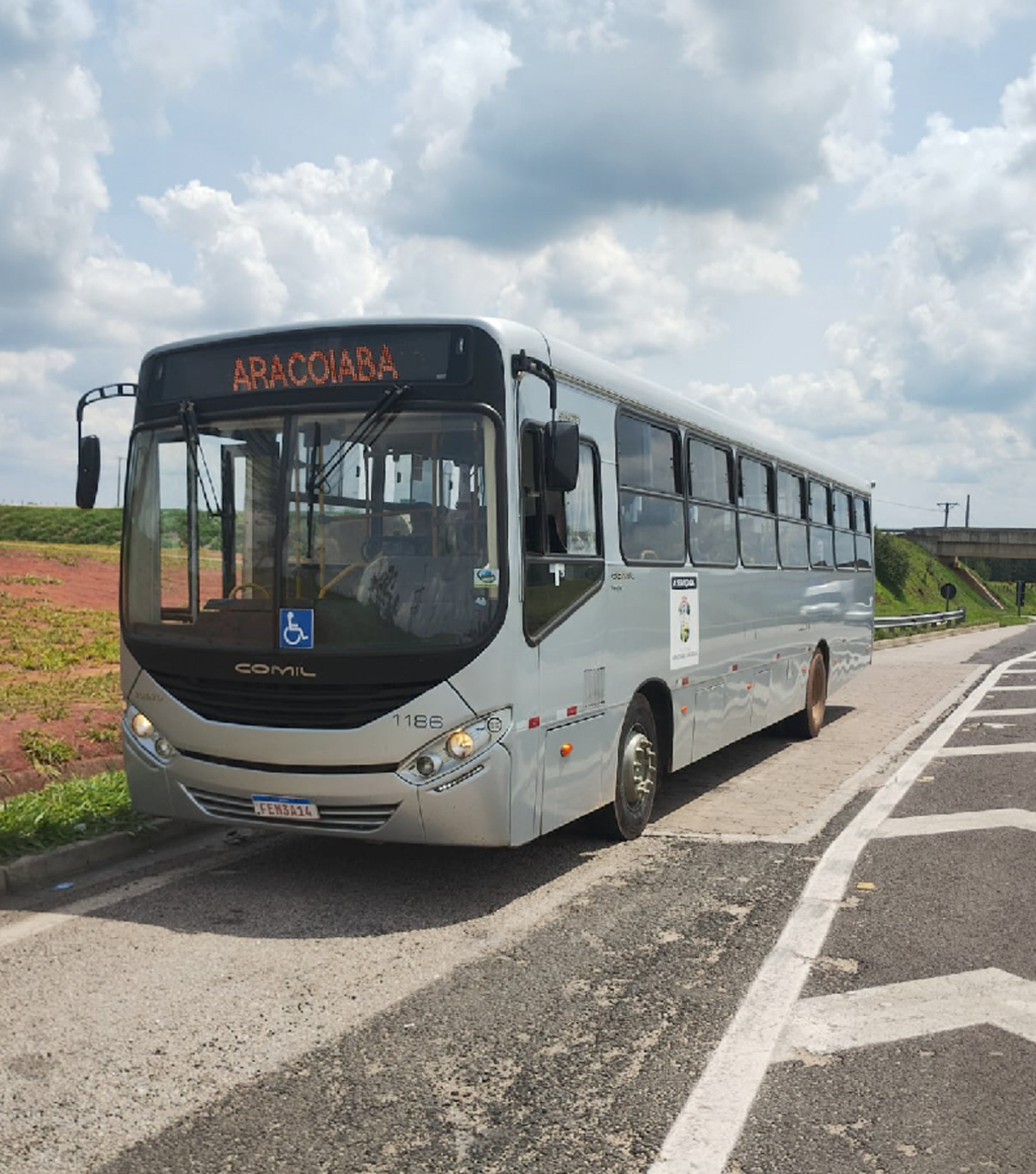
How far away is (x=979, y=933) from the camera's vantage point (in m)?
6.29

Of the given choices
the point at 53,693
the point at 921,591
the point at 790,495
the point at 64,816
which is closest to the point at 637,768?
the point at 64,816

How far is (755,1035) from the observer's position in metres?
4.87

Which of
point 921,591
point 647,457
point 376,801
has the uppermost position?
point 647,457

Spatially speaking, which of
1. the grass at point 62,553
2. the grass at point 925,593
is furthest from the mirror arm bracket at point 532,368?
the grass at point 925,593

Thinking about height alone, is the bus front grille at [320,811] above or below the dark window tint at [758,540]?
below

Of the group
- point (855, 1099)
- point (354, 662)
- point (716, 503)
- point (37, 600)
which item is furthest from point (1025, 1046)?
point (37, 600)

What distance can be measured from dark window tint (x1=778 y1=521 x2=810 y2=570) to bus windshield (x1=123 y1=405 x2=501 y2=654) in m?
6.40

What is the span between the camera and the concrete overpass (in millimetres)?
82375

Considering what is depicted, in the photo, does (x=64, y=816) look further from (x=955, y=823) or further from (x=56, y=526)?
(x=56, y=526)

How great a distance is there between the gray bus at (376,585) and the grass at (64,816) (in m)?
0.58

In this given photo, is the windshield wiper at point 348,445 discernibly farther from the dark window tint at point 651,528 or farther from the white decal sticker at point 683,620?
the white decal sticker at point 683,620

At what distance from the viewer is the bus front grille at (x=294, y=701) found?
21.5 ft

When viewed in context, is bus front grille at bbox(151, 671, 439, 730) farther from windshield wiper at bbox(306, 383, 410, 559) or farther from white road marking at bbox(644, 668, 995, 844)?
white road marking at bbox(644, 668, 995, 844)

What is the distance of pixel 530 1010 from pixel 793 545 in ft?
28.3
